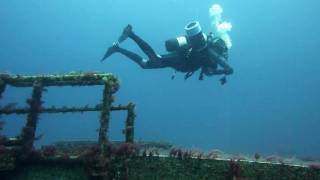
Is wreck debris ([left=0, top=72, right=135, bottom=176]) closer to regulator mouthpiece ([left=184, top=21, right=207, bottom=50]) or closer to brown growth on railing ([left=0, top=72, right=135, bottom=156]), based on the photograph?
brown growth on railing ([left=0, top=72, right=135, bottom=156])

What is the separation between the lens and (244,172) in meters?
6.96

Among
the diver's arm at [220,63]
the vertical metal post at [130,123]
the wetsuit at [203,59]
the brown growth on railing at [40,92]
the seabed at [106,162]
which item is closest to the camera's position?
the seabed at [106,162]

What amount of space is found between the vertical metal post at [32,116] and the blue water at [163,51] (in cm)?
10250

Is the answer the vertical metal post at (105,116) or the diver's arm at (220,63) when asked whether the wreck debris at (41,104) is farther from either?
the diver's arm at (220,63)

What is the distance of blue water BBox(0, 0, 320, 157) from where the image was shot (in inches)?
4847

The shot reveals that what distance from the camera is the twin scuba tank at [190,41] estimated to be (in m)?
12.2

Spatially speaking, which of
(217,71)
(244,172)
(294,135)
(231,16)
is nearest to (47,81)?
(244,172)

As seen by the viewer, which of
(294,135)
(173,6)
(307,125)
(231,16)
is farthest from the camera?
(173,6)

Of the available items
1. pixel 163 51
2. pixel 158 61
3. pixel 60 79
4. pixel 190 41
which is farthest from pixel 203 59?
pixel 163 51

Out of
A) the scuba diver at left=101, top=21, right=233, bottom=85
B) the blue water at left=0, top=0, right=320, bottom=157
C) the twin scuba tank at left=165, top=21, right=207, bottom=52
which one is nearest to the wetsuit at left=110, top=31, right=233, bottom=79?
the scuba diver at left=101, top=21, right=233, bottom=85

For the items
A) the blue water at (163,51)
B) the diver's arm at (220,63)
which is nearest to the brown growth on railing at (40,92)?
the diver's arm at (220,63)

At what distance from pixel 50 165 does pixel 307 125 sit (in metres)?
110

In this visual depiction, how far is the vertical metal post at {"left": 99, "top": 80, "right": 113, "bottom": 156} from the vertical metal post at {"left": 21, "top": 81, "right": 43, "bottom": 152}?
4.50 feet

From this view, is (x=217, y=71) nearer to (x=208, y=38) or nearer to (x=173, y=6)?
→ (x=208, y=38)
